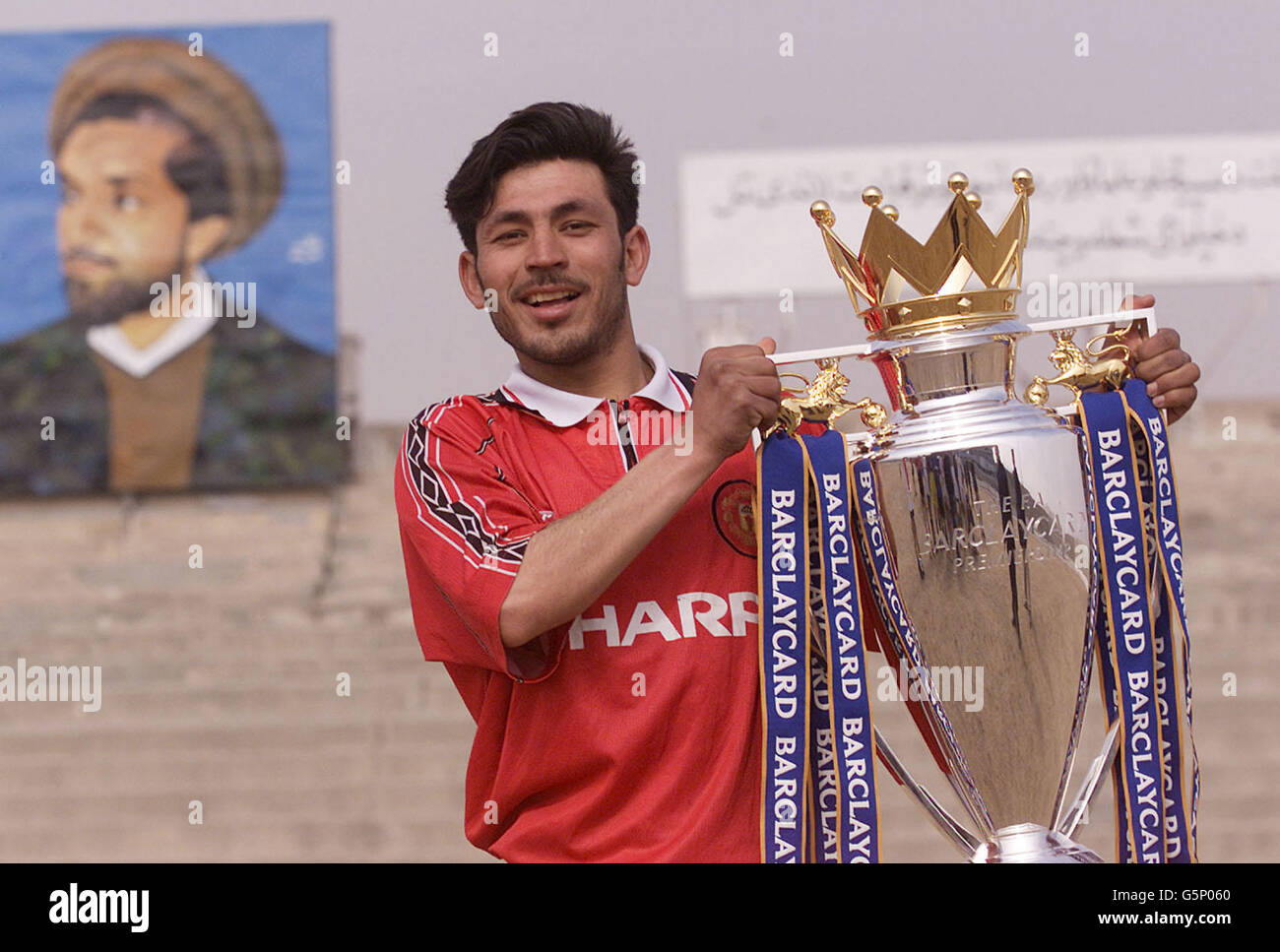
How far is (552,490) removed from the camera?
168 cm

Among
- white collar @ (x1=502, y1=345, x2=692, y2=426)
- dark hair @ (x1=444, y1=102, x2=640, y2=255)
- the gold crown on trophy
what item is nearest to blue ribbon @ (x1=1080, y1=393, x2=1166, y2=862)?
the gold crown on trophy

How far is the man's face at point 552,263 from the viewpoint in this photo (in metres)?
1.66

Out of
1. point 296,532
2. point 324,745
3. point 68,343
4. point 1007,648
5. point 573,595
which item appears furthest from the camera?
point 68,343

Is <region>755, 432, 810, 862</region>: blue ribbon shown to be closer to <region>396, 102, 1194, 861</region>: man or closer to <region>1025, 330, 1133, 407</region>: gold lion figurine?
<region>396, 102, 1194, 861</region>: man

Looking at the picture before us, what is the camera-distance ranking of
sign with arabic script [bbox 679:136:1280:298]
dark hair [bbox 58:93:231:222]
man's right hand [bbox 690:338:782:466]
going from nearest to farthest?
man's right hand [bbox 690:338:782:466], dark hair [bbox 58:93:231:222], sign with arabic script [bbox 679:136:1280:298]

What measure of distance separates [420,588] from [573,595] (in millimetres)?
236

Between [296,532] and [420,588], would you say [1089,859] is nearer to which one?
[420,588]

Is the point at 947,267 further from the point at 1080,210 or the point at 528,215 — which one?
the point at 1080,210

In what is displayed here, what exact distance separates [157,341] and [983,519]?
11645 mm

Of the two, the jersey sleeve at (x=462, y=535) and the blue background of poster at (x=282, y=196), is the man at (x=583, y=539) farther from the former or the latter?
the blue background of poster at (x=282, y=196)

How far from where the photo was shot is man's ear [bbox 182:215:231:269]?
12609 mm

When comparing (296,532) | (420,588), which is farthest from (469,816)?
(296,532)

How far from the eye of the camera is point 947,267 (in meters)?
1.66

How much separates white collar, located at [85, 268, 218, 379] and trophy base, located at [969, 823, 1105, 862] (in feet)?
37.7
